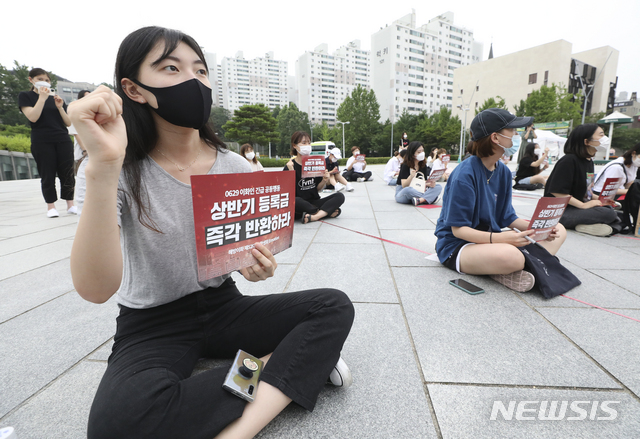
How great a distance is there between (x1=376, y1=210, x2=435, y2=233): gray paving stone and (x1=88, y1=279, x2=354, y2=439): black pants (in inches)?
133

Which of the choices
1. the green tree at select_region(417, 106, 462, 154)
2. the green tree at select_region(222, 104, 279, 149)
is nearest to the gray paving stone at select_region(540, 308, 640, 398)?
the green tree at select_region(222, 104, 279, 149)

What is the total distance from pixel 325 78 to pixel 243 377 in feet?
312

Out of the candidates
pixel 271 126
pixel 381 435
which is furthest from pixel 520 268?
pixel 271 126

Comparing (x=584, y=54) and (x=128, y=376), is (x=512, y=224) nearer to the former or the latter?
(x=128, y=376)

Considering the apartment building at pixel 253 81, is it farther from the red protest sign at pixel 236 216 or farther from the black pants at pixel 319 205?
the red protest sign at pixel 236 216

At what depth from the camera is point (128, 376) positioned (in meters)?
1.03

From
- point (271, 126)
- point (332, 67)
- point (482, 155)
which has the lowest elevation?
point (482, 155)

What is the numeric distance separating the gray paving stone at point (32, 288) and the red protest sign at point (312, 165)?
10.2 ft

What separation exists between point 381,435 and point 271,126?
4211cm

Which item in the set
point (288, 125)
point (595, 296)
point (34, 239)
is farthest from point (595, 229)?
point (288, 125)

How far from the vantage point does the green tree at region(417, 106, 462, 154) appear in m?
41.3

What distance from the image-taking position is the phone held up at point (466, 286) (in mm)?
2346

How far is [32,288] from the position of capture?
8.30 feet

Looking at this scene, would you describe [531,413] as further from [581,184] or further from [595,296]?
[581,184]
